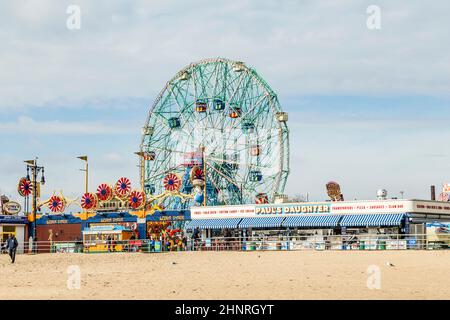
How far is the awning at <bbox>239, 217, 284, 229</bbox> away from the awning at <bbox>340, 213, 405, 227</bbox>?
5488mm

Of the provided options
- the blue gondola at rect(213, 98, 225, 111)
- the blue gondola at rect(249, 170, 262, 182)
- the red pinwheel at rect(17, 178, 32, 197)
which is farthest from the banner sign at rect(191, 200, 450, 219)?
the red pinwheel at rect(17, 178, 32, 197)

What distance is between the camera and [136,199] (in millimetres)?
68188

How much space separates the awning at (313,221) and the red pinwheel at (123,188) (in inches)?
812

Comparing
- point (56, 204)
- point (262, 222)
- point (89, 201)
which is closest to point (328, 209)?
point (262, 222)

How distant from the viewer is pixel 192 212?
64812 mm

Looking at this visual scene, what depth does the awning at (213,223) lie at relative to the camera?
60781 millimetres

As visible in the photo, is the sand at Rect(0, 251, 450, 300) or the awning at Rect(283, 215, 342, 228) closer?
the sand at Rect(0, 251, 450, 300)

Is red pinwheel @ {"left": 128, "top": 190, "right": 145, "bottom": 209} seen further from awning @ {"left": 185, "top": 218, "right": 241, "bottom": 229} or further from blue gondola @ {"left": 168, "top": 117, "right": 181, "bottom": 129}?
blue gondola @ {"left": 168, "top": 117, "right": 181, "bottom": 129}

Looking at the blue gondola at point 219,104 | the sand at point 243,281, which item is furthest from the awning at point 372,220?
the blue gondola at point 219,104

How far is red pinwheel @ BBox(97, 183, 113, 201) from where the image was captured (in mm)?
72250

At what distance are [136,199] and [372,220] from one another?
23.5 meters

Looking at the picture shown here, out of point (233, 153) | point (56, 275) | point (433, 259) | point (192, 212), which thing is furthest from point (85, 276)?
point (233, 153)

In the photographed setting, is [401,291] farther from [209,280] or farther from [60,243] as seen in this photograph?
[60,243]
